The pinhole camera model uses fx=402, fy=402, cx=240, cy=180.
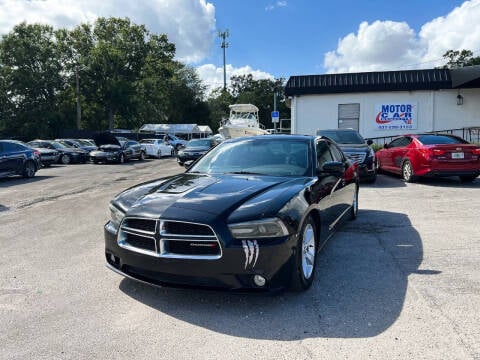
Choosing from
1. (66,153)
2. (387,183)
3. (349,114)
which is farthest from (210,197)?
(66,153)

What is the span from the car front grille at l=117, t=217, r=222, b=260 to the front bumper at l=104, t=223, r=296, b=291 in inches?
1.8

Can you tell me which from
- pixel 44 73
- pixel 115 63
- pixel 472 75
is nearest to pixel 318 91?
pixel 472 75

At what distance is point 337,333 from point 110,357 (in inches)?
65.0

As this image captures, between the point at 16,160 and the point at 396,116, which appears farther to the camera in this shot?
the point at 396,116

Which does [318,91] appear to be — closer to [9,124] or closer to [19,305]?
[19,305]

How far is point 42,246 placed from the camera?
557 centimetres

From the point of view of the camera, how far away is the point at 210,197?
364cm

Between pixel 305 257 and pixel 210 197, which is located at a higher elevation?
pixel 210 197

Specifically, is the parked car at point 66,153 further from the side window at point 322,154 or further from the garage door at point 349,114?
the side window at point 322,154

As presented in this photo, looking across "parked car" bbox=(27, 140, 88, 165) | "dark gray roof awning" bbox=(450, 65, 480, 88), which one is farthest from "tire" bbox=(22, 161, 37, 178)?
"dark gray roof awning" bbox=(450, 65, 480, 88)

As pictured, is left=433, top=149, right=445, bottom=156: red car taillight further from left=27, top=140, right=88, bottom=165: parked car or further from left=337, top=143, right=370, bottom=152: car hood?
left=27, top=140, right=88, bottom=165: parked car

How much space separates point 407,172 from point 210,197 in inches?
366

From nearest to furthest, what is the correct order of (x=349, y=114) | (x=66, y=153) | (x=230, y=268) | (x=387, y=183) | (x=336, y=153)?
1. (x=230, y=268)
2. (x=336, y=153)
3. (x=387, y=183)
4. (x=349, y=114)
5. (x=66, y=153)

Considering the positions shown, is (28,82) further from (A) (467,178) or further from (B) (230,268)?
(B) (230,268)
